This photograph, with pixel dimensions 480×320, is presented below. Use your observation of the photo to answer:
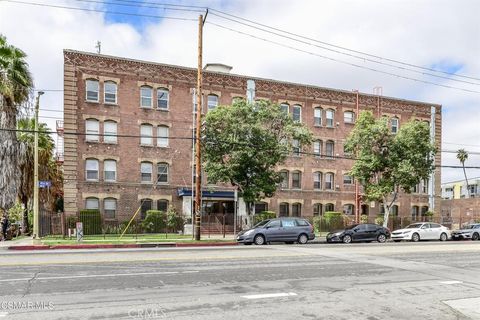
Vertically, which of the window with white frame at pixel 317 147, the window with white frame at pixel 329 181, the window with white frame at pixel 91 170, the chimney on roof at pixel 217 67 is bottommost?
the window with white frame at pixel 329 181

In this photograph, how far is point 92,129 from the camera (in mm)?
34844

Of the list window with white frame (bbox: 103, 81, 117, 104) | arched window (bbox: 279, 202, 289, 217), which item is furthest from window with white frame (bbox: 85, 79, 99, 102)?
arched window (bbox: 279, 202, 289, 217)

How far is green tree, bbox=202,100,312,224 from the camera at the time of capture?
91.5 feet

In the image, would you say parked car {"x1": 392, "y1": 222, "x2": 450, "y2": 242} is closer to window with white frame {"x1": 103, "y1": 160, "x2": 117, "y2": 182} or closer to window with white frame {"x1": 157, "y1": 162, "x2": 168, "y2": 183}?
window with white frame {"x1": 157, "y1": 162, "x2": 168, "y2": 183}

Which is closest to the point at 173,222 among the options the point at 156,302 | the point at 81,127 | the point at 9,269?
the point at 81,127

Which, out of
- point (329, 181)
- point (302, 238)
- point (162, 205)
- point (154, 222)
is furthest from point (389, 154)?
point (154, 222)

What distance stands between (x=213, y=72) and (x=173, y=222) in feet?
43.4

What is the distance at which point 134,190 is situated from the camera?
3581 centimetres

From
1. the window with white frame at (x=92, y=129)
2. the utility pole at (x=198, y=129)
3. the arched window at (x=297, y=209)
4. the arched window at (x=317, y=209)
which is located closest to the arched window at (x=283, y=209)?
the arched window at (x=297, y=209)

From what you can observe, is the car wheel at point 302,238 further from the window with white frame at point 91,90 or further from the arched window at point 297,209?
the window with white frame at point 91,90

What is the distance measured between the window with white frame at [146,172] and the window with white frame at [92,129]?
406 cm

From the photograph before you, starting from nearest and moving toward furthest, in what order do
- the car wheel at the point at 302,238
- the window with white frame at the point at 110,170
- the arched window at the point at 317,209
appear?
1. the car wheel at the point at 302,238
2. the window with white frame at the point at 110,170
3. the arched window at the point at 317,209

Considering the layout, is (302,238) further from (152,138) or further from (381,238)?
(152,138)

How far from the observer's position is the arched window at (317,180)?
1677 inches
